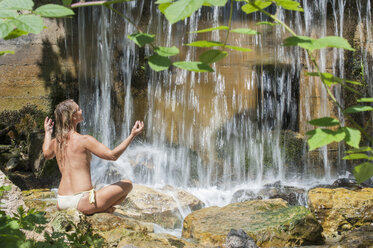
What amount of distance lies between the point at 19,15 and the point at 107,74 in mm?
8701

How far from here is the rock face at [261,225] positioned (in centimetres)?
428

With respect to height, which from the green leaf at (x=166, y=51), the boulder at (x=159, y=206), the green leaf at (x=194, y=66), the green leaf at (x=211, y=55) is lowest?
the boulder at (x=159, y=206)

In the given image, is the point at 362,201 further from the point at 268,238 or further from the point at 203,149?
the point at 203,149

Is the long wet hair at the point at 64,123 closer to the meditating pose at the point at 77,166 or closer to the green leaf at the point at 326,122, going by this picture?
the meditating pose at the point at 77,166

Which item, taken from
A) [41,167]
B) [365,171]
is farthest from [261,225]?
[41,167]

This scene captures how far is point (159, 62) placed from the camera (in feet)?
3.43

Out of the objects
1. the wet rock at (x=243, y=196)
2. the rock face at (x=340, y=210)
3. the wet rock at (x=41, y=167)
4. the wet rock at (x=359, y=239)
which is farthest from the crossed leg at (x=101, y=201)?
the wet rock at (x=41, y=167)

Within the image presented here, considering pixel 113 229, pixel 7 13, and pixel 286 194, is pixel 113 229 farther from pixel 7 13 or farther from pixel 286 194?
pixel 286 194

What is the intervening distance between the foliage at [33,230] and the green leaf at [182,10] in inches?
44.0

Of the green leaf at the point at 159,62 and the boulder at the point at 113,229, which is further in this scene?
the boulder at the point at 113,229

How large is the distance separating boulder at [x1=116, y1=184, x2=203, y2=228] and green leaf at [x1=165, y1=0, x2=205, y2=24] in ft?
15.2

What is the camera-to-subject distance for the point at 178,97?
938 centimetres

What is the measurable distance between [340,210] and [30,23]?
5.13 m

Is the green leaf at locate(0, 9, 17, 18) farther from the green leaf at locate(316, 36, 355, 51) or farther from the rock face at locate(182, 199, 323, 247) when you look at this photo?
the rock face at locate(182, 199, 323, 247)
